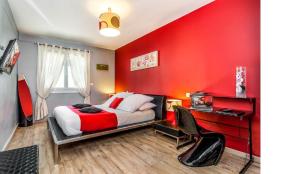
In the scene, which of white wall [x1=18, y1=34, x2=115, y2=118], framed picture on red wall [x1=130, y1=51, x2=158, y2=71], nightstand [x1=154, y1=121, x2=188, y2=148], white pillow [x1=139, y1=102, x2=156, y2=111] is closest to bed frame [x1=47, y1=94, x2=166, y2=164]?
white pillow [x1=139, y1=102, x2=156, y2=111]

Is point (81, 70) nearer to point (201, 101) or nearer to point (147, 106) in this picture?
point (147, 106)

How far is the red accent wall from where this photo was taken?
224cm

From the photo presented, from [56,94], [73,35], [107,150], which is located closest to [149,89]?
[107,150]

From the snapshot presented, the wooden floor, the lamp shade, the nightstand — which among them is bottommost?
the wooden floor

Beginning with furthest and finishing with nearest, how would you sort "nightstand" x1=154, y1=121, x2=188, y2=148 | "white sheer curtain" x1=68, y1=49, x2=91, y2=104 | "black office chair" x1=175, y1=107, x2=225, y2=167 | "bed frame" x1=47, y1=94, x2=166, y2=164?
"white sheer curtain" x1=68, y1=49, x2=91, y2=104 → "nightstand" x1=154, y1=121, x2=188, y2=148 → "bed frame" x1=47, y1=94, x2=166, y2=164 → "black office chair" x1=175, y1=107, x2=225, y2=167

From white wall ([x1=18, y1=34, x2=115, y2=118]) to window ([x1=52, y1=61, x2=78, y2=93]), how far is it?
163 mm

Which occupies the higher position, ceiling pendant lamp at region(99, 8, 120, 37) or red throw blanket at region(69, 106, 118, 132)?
ceiling pendant lamp at region(99, 8, 120, 37)

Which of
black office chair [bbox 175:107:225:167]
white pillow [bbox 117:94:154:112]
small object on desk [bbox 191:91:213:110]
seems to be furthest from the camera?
white pillow [bbox 117:94:154:112]

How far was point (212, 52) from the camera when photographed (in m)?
2.75

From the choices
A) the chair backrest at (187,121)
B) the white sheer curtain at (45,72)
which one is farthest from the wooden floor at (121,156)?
the white sheer curtain at (45,72)

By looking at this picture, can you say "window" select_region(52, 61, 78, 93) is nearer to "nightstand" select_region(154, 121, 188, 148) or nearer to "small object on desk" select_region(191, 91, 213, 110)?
"nightstand" select_region(154, 121, 188, 148)

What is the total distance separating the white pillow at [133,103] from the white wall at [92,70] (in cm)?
231

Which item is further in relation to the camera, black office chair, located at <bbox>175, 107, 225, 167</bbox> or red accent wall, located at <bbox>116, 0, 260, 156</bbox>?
red accent wall, located at <bbox>116, 0, 260, 156</bbox>
